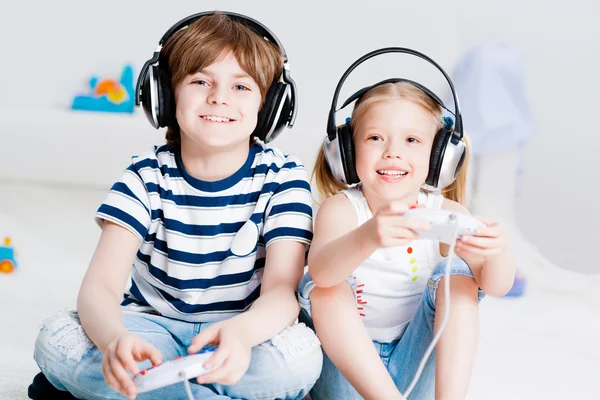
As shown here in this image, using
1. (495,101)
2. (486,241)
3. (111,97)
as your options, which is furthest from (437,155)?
(111,97)

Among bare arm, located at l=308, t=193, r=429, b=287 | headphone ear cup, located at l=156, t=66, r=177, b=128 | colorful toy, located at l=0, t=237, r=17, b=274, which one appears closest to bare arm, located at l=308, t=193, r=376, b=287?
bare arm, located at l=308, t=193, r=429, b=287

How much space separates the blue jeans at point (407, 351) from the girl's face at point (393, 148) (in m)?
0.16

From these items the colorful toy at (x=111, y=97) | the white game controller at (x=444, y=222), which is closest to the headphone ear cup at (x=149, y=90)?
the white game controller at (x=444, y=222)

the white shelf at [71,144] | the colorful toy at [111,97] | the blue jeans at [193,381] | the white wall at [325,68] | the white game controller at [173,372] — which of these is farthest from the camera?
the colorful toy at [111,97]

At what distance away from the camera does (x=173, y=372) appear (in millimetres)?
1080

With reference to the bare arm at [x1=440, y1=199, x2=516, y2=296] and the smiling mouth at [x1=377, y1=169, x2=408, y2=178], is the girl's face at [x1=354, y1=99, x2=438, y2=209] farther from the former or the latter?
the bare arm at [x1=440, y1=199, x2=516, y2=296]

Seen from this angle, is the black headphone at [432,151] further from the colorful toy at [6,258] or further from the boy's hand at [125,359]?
the colorful toy at [6,258]

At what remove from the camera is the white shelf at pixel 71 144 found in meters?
3.42

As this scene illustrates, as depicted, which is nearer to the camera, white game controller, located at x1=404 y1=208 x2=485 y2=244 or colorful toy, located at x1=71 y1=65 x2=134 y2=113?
white game controller, located at x1=404 y1=208 x2=485 y2=244

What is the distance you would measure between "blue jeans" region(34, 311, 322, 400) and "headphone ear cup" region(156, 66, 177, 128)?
0.38 metres

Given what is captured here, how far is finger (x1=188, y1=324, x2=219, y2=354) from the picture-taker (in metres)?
1.16

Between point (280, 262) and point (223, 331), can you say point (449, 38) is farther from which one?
point (223, 331)

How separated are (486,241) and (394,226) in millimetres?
150

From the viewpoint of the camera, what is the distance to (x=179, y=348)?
4.65 ft
